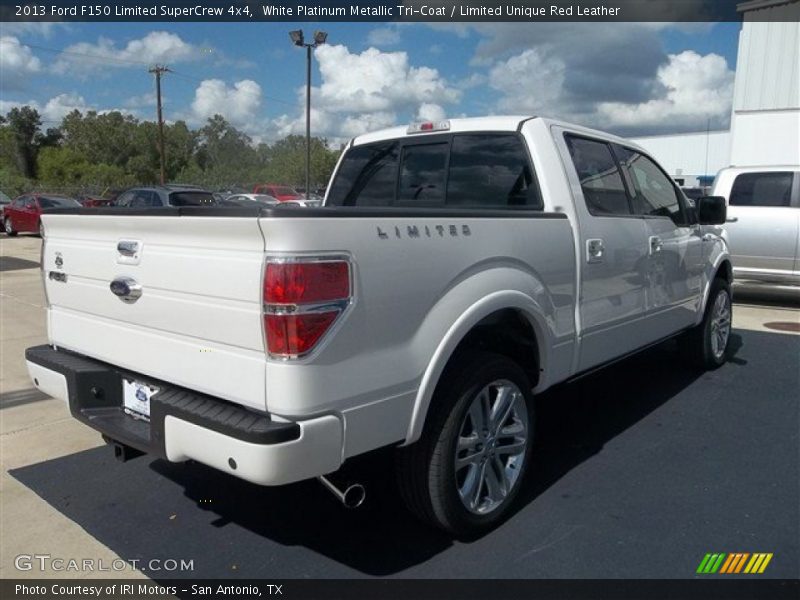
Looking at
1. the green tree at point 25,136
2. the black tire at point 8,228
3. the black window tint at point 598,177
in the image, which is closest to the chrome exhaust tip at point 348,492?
the black window tint at point 598,177

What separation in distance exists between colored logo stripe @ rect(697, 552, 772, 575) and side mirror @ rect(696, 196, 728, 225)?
280 cm

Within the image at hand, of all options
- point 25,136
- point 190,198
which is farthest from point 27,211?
point 25,136

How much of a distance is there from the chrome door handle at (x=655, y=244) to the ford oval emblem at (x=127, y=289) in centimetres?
318

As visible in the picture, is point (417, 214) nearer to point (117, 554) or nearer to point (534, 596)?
point (534, 596)

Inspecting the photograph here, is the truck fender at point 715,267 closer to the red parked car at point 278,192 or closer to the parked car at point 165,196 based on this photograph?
the parked car at point 165,196

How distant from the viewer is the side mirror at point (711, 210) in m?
5.04

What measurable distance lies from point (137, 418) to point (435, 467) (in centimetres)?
130

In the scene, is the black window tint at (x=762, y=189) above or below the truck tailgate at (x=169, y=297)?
above

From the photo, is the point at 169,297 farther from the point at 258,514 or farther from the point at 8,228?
the point at 8,228

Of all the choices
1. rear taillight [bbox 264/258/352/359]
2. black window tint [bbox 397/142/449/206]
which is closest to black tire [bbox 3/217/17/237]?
black window tint [bbox 397/142/449/206]

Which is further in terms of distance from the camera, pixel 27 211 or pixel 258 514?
pixel 27 211

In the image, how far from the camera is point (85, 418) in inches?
118

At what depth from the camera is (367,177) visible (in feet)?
14.7

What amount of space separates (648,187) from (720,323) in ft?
6.12
